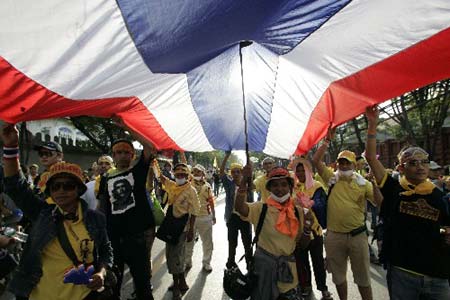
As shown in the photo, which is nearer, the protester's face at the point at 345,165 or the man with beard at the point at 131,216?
the man with beard at the point at 131,216

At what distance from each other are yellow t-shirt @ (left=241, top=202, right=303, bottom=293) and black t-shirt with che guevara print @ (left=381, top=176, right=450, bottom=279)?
0.83 meters

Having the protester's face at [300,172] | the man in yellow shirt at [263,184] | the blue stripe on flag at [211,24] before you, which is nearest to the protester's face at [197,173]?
the man in yellow shirt at [263,184]

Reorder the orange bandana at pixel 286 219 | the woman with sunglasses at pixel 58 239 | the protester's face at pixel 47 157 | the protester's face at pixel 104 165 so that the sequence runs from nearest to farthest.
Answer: the woman with sunglasses at pixel 58 239, the orange bandana at pixel 286 219, the protester's face at pixel 47 157, the protester's face at pixel 104 165

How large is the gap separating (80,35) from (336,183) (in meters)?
3.39

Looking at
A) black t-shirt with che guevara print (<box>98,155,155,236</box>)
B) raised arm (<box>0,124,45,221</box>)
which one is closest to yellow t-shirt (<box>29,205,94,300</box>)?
raised arm (<box>0,124,45,221</box>)

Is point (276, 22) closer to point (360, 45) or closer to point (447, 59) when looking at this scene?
point (360, 45)

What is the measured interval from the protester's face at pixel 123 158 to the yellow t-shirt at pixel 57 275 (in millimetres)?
1478

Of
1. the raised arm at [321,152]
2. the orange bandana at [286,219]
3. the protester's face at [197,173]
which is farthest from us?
the protester's face at [197,173]

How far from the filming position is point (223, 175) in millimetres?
7012

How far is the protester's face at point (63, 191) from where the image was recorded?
257 cm

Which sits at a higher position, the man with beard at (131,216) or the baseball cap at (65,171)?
the baseball cap at (65,171)

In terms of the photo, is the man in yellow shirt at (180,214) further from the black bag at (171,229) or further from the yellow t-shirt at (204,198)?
the yellow t-shirt at (204,198)

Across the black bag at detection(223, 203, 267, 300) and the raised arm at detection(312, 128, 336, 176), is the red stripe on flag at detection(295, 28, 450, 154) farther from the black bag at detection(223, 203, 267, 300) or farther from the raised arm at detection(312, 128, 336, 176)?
the black bag at detection(223, 203, 267, 300)

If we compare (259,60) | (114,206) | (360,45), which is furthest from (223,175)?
(360,45)
